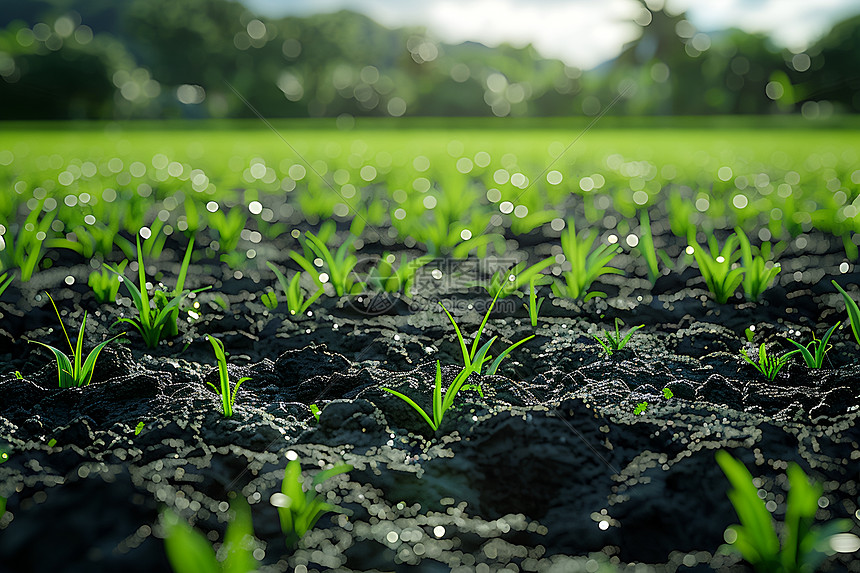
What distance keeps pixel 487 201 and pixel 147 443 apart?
3.00 metres

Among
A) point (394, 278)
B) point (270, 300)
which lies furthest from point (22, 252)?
point (394, 278)

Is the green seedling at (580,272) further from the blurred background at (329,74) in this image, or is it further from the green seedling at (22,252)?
the blurred background at (329,74)

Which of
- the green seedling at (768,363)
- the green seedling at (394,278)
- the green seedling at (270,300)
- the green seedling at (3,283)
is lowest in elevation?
the green seedling at (768,363)

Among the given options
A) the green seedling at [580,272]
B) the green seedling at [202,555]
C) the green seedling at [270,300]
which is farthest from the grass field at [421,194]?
the green seedling at [202,555]

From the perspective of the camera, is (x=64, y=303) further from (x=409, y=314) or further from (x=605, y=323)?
(x=605, y=323)

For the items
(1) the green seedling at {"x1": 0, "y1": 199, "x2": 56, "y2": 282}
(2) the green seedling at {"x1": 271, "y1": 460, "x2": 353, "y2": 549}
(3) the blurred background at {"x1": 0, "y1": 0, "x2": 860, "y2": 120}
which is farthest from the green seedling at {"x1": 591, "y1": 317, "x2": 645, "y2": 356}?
(3) the blurred background at {"x1": 0, "y1": 0, "x2": 860, "y2": 120}

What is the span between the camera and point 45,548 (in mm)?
739

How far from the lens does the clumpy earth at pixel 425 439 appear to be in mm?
788

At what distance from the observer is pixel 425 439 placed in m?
1.06

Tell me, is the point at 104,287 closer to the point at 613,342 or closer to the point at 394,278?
the point at 394,278

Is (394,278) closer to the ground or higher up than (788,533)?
higher up

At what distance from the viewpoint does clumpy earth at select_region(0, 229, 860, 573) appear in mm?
788

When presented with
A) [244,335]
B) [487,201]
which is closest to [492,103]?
[487,201]

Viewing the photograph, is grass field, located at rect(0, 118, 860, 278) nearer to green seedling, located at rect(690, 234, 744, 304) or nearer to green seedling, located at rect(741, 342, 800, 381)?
green seedling, located at rect(690, 234, 744, 304)
